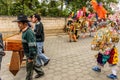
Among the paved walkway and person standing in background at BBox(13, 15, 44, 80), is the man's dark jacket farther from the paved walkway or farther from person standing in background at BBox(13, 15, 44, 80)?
person standing in background at BBox(13, 15, 44, 80)

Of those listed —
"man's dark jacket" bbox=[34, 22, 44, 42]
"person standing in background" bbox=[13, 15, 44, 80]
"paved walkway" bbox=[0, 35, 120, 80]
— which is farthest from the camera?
"man's dark jacket" bbox=[34, 22, 44, 42]

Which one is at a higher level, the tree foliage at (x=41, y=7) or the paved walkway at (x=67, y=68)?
the tree foliage at (x=41, y=7)

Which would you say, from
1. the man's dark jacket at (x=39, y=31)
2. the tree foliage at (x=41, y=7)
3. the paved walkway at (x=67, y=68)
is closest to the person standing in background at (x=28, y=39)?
the paved walkway at (x=67, y=68)

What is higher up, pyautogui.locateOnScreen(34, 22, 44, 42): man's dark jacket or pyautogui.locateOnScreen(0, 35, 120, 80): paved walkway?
pyautogui.locateOnScreen(34, 22, 44, 42): man's dark jacket

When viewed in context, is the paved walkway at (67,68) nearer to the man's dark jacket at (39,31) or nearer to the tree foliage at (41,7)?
the man's dark jacket at (39,31)

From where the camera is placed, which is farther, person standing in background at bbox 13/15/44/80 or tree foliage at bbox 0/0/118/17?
tree foliage at bbox 0/0/118/17

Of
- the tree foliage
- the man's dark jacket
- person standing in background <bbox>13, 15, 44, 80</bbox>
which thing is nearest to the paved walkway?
the man's dark jacket

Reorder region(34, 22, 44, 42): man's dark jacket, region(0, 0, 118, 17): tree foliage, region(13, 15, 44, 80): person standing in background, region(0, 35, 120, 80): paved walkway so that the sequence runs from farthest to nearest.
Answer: region(0, 0, 118, 17): tree foliage, region(34, 22, 44, 42): man's dark jacket, region(0, 35, 120, 80): paved walkway, region(13, 15, 44, 80): person standing in background

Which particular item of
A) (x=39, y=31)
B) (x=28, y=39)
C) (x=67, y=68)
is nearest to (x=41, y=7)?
(x=39, y=31)

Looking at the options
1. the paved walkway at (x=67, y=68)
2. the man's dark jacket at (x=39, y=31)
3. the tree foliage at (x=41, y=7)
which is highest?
the tree foliage at (x=41, y=7)

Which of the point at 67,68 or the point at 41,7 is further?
the point at 41,7

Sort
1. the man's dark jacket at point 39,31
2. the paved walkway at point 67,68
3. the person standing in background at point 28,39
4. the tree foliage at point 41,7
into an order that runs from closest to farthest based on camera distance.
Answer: the person standing in background at point 28,39 < the paved walkway at point 67,68 < the man's dark jacket at point 39,31 < the tree foliage at point 41,7

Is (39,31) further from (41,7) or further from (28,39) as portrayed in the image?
(41,7)

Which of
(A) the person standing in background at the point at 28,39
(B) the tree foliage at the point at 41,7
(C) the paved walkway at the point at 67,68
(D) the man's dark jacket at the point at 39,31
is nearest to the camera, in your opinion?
(A) the person standing in background at the point at 28,39
